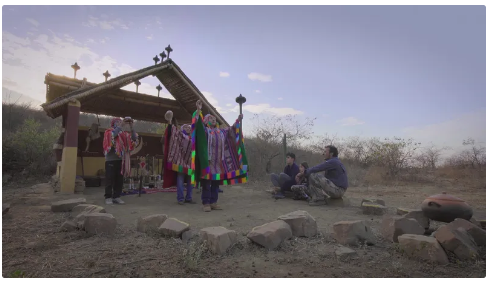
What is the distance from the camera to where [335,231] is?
3057mm

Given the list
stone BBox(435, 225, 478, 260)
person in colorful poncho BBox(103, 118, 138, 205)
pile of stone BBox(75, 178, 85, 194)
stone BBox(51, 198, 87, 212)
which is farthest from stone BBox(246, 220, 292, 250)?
pile of stone BBox(75, 178, 85, 194)

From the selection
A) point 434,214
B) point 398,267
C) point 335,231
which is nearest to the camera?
point 398,267

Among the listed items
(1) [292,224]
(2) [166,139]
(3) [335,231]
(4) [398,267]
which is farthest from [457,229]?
(2) [166,139]

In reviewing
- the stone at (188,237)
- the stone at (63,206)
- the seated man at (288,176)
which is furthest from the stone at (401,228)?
the stone at (63,206)

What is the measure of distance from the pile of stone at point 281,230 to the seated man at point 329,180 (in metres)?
2.27

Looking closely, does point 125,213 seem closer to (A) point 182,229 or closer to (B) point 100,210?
(B) point 100,210

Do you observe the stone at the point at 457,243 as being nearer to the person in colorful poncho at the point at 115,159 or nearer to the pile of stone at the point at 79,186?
the person in colorful poncho at the point at 115,159

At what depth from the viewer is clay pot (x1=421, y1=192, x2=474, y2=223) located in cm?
348

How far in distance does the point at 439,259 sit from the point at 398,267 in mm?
414

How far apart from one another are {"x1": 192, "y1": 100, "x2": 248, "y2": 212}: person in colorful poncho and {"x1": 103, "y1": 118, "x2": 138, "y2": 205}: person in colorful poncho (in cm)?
157

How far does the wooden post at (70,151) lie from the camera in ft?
21.8

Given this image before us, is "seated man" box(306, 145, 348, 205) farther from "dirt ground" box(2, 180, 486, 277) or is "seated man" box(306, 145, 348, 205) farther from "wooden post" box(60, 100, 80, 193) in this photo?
"wooden post" box(60, 100, 80, 193)

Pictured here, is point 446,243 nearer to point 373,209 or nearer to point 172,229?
point 373,209

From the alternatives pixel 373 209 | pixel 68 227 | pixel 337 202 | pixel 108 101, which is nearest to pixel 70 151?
pixel 108 101
